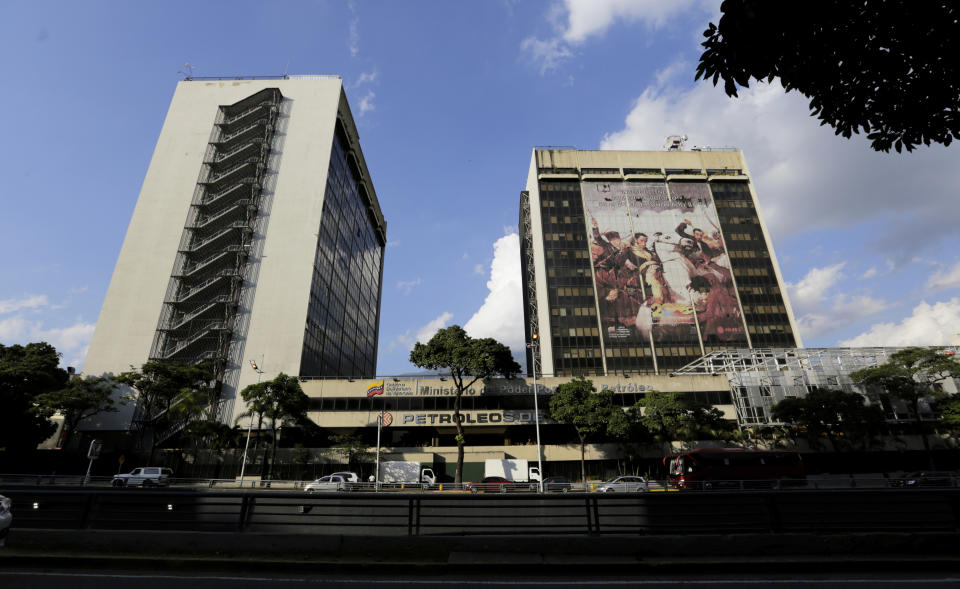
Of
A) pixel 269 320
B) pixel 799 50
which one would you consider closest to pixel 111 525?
pixel 799 50

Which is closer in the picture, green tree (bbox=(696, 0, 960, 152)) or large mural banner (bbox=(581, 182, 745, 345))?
green tree (bbox=(696, 0, 960, 152))

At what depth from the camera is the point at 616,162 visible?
102312 mm

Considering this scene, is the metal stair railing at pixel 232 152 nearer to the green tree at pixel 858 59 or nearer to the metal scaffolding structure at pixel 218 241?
the metal scaffolding structure at pixel 218 241

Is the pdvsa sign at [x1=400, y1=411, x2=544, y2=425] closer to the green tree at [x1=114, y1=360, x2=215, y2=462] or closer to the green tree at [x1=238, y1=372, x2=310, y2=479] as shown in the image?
the green tree at [x1=238, y1=372, x2=310, y2=479]

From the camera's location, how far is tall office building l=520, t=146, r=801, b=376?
8375 cm

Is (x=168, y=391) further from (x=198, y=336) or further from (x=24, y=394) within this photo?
(x=24, y=394)

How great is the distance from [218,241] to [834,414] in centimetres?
8071

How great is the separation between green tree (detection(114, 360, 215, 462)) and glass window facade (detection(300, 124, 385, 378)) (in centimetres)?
1227

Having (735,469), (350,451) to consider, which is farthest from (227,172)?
(735,469)

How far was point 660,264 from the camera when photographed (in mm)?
89375

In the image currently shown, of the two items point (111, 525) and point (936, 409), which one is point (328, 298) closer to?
point (111, 525)

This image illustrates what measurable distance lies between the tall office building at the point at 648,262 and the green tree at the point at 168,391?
52.4m

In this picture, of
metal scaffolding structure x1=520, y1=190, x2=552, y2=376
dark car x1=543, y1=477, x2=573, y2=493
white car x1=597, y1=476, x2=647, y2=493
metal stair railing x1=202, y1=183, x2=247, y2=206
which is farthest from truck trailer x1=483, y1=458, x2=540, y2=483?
metal scaffolding structure x1=520, y1=190, x2=552, y2=376

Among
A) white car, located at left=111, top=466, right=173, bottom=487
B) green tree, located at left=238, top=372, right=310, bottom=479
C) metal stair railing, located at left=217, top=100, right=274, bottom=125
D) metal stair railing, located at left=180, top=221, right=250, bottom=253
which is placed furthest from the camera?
metal stair railing, located at left=217, top=100, right=274, bottom=125
